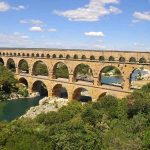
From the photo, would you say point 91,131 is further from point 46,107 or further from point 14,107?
point 14,107

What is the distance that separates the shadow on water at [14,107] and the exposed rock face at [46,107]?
8.01 feet

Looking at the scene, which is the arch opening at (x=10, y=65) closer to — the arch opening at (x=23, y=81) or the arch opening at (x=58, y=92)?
the arch opening at (x=23, y=81)

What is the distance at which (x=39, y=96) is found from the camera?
72.7 m

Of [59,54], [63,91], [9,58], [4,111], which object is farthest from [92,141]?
[9,58]

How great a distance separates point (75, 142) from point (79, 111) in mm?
15061

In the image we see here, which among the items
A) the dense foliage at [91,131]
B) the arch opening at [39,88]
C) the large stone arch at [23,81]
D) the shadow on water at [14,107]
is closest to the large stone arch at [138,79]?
the dense foliage at [91,131]

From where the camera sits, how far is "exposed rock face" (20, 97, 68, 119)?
5395cm

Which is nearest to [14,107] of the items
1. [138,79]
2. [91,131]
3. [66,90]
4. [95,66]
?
[66,90]

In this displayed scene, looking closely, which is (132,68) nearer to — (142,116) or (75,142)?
(142,116)

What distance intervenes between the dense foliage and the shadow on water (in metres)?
16.8

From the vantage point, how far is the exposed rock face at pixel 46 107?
177 ft

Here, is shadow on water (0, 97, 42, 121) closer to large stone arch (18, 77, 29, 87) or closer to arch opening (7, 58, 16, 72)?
large stone arch (18, 77, 29, 87)

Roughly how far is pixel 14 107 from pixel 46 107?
8.59 meters

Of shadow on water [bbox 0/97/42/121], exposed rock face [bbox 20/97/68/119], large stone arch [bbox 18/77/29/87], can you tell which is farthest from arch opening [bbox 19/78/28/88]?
exposed rock face [bbox 20/97/68/119]
